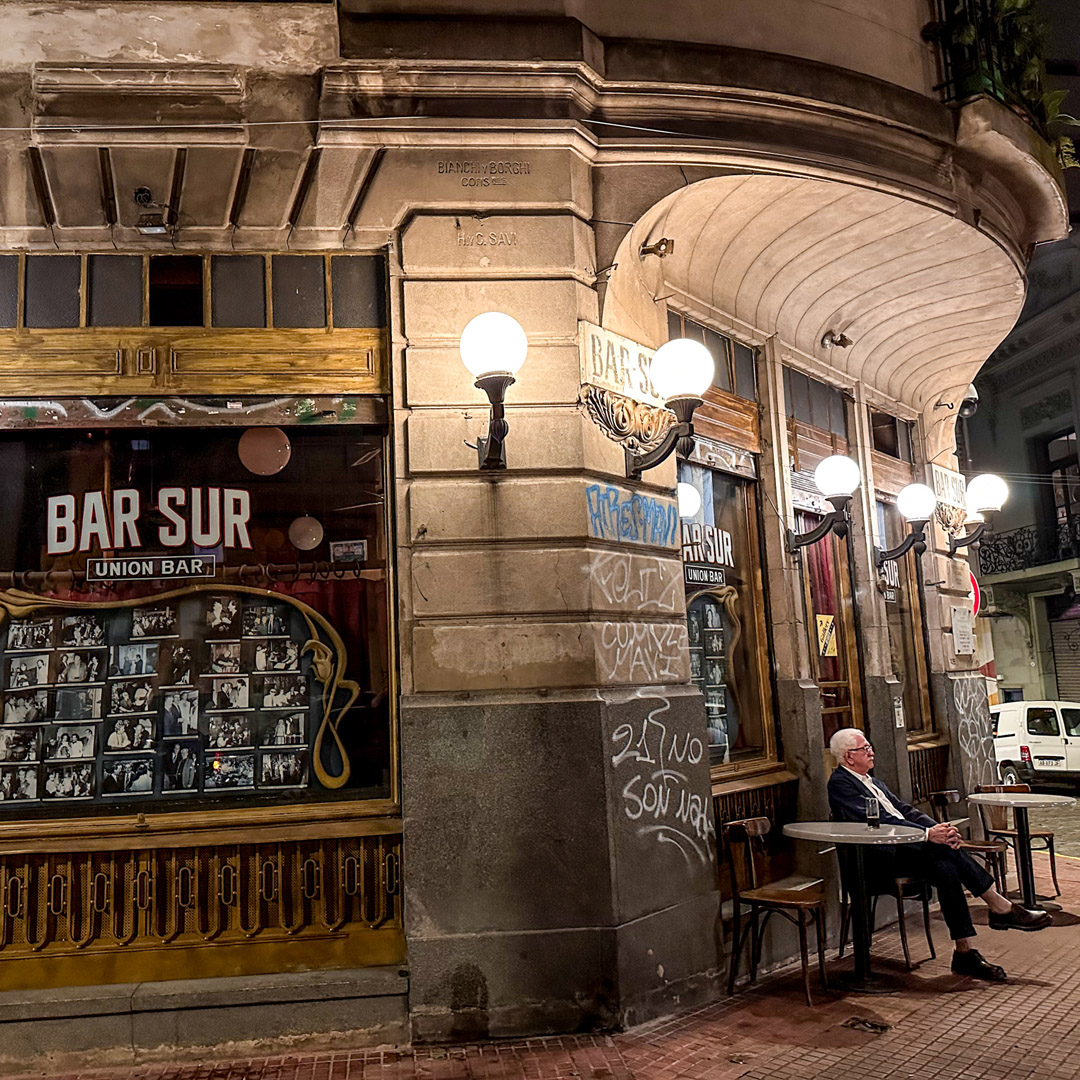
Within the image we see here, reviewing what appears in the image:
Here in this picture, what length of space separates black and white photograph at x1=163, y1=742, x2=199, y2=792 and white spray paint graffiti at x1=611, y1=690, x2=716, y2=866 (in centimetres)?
253

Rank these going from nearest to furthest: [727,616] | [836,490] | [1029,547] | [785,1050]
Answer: [785,1050]
[727,616]
[836,490]
[1029,547]

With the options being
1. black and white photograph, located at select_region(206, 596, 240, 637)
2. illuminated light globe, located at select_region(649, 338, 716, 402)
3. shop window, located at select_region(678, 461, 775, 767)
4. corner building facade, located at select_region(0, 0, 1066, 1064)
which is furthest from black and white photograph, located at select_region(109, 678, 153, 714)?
shop window, located at select_region(678, 461, 775, 767)

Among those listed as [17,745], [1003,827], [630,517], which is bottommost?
[1003,827]

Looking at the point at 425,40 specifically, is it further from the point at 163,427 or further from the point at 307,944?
the point at 307,944

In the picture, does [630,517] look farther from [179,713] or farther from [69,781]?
[69,781]

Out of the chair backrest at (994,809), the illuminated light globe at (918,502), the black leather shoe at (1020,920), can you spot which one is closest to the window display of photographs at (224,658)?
the black leather shoe at (1020,920)

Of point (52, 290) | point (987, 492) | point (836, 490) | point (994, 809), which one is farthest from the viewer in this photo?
point (987, 492)

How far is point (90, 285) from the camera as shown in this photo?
6055mm

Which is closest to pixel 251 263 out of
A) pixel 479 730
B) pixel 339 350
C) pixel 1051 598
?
pixel 339 350

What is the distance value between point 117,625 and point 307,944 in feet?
7.36

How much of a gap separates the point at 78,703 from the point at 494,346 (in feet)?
10.9

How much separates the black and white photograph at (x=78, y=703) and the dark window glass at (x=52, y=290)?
2.28 m

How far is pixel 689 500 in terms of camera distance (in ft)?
24.8

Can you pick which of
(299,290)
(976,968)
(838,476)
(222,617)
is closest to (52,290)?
(299,290)
